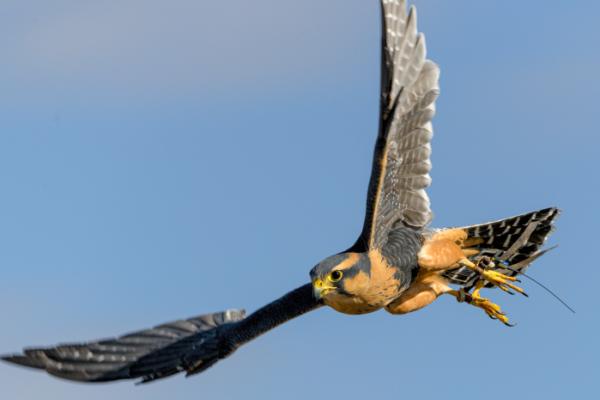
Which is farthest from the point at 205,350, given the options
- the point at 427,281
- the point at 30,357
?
the point at 427,281

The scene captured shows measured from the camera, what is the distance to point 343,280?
13.3 meters

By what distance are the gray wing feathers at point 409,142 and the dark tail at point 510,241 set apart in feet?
2.88

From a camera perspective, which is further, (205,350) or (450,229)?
(205,350)

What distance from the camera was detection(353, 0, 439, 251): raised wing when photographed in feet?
44.1

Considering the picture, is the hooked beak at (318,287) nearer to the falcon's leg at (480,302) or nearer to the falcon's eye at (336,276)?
the falcon's eye at (336,276)

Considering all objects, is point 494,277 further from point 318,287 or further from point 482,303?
point 318,287

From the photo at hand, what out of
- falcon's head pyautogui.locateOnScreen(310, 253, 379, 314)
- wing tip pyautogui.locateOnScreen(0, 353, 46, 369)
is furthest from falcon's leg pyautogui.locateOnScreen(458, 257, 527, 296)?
wing tip pyautogui.locateOnScreen(0, 353, 46, 369)

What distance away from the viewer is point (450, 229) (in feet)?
49.8

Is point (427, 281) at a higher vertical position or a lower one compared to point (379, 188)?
lower

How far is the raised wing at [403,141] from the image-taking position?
529 inches

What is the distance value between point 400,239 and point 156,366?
14.3 ft

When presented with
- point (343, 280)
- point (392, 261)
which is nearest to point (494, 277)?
point (392, 261)

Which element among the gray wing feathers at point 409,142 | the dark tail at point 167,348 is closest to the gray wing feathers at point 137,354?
the dark tail at point 167,348

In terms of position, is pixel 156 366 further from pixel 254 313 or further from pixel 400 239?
pixel 400 239
